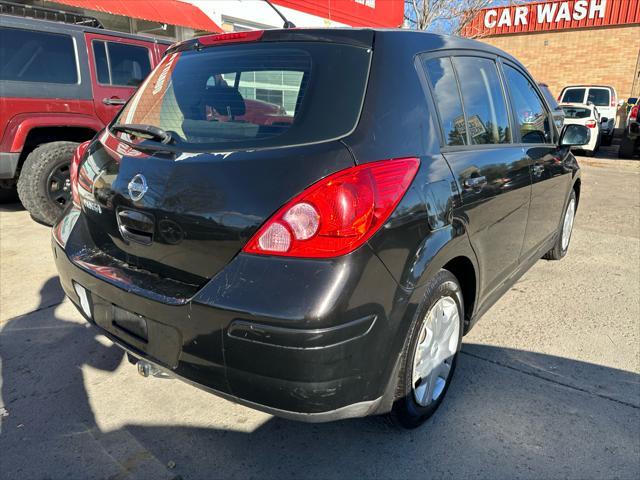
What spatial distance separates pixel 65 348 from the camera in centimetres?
306

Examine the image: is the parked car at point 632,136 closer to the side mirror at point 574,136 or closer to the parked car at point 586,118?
the parked car at point 586,118

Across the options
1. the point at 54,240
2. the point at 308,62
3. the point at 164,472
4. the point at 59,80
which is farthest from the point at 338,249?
the point at 59,80

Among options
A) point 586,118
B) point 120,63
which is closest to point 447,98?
point 120,63

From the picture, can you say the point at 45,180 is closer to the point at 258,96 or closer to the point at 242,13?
the point at 258,96

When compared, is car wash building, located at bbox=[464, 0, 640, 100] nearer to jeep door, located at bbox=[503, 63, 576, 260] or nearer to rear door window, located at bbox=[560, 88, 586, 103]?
rear door window, located at bbox=[560, 88, 586, 103]

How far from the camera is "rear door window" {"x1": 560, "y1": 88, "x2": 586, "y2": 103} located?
639 inches

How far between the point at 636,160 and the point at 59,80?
13181 millimetres

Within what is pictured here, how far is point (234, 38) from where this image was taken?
2350 millimetres

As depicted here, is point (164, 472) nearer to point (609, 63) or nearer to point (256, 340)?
point (256, 340)

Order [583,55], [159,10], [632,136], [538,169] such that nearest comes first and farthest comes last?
[538,169], [159,10], [632,136], [583,55]

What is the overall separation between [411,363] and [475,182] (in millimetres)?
932

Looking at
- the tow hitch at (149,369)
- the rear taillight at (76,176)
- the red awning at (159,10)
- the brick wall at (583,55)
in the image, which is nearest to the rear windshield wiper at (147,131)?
the rear taillight at (76,176)

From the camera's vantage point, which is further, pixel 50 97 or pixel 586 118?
pixel 586 118

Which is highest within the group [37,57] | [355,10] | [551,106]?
[355,10]
